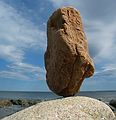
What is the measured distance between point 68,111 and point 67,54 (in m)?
3.14

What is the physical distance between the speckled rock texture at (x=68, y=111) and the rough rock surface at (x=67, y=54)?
54.6 inches

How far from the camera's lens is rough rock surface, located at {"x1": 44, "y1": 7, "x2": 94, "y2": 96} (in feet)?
54.7

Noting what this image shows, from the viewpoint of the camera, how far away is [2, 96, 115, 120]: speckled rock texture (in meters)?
14.7

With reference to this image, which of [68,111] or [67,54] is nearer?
[68,111]

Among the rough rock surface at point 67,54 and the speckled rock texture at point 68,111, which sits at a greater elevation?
the rough rock surface at point 67,54

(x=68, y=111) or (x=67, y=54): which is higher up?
(x=67, y=54)

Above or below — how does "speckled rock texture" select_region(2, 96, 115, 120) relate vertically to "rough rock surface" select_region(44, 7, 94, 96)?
below

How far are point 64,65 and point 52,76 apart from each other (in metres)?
1.07

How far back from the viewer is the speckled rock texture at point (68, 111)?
14702 millimetres

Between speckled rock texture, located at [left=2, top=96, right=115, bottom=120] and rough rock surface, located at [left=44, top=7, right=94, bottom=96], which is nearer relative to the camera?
speckled rock texture, located at [left=2, top=96, right=115, bottom=120]

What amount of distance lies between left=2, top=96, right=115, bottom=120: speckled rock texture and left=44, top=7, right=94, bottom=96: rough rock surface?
4.55 ft

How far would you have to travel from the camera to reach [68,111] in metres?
15.0

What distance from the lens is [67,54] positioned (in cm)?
1658

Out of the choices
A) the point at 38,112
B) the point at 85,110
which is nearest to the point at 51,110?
the point at 38,112
